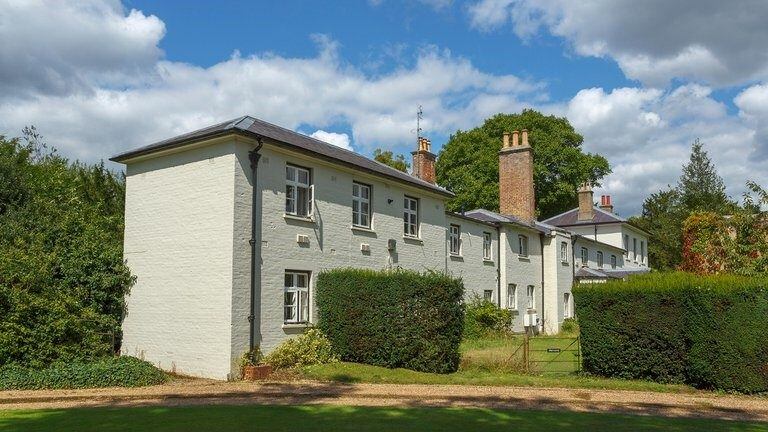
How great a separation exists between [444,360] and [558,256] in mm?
19411

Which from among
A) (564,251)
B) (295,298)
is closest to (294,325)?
(295,298)

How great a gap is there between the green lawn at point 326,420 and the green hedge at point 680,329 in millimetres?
3873

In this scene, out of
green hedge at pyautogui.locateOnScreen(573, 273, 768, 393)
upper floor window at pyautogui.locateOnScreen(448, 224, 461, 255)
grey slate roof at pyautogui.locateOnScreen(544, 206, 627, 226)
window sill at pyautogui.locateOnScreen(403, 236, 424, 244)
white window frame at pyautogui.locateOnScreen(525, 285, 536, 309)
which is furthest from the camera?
grey slate roof at pyautogui.locateOnScreen(544, 206, 627, 226)

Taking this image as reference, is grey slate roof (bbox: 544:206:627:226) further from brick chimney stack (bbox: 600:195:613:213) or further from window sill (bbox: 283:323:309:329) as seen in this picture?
window sill (bbox: 283:323:309:329)

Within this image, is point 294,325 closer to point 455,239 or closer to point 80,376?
point 80,376

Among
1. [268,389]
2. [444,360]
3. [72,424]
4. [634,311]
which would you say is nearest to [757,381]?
[634,311]

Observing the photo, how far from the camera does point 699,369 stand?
14680 mm

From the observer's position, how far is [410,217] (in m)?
23.3

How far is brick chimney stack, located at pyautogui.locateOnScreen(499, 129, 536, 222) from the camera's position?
33.1 m

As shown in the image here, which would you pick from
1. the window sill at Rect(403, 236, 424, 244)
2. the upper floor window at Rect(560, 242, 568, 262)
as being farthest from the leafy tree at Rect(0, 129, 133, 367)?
the upper floor window at Rect(560, 242, 568, 262)

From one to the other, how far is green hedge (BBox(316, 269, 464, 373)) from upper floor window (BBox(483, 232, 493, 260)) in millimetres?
12286

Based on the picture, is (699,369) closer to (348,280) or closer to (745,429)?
(745,429)

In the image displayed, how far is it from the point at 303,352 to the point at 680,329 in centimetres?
910

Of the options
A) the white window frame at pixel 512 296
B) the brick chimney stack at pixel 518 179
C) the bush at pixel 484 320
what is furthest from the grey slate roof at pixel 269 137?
the brick chimney stack at pixel 518 179
